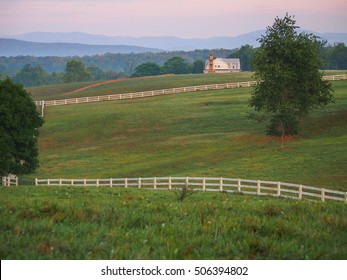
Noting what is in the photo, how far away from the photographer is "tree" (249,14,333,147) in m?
56.0

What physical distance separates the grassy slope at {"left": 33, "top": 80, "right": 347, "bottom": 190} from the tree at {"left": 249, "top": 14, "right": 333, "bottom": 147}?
3.81 meters

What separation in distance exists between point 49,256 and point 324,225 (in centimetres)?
564

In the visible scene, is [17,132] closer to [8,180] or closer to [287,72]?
[8,180]

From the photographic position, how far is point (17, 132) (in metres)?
43.8

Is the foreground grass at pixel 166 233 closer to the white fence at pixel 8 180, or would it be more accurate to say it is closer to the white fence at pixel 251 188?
the white fence at pixel 251 188

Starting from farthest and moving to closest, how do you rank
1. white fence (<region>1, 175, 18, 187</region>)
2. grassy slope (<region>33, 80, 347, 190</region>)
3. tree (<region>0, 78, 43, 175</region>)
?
grassy slope (<region>33, 80, 347, 190</region>), tree (<region>0, 78, 43, 175</region>), white fence (<region>1, 175, 18, 187</region>)

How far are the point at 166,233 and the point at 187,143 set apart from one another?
52.7 m

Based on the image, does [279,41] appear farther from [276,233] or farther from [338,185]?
[276,233]

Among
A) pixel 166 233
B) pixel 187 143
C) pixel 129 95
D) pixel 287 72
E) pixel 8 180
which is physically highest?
pixel 287 72

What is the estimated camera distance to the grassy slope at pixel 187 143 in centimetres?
4503

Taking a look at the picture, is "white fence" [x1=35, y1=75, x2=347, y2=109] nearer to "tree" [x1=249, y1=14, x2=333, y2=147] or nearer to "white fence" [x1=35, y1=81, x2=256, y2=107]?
"white fence" [x1=35, y1=81, x2=256, y2=107]

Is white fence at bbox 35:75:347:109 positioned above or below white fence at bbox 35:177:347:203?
above

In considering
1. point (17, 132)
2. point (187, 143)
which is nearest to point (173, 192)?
point (17, 132)

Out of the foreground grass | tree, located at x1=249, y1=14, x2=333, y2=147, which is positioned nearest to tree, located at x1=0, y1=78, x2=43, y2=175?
tree, located at x1=249, y1=14, x2=333, y2=147
